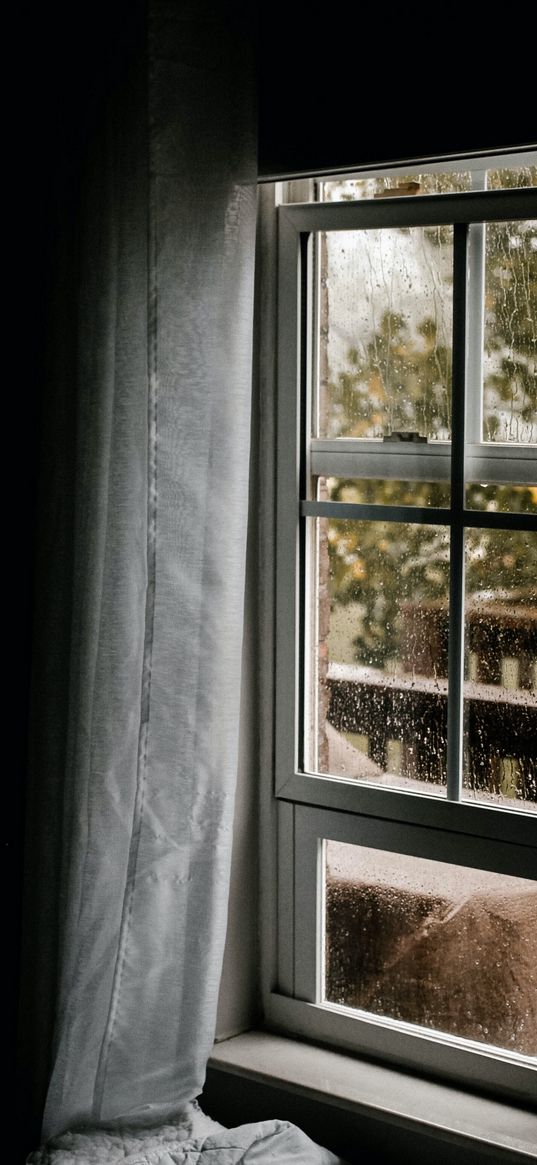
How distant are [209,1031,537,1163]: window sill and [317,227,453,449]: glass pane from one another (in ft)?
3.03

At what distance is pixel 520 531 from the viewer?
1.67 meters

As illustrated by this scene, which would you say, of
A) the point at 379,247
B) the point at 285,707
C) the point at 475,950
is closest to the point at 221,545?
the point at 285,707

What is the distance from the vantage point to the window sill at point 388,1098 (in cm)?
160

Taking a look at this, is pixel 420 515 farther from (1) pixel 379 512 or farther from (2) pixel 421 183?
(2) pixel 421 183

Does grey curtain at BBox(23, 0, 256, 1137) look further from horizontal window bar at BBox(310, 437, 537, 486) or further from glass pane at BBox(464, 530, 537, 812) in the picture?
glass pane at BBox(464, 530, 537, 812)

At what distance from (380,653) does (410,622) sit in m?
0.07

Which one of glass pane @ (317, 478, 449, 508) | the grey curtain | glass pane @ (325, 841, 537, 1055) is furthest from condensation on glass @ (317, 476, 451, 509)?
glass pane @ (325, 841, 537, 1055)

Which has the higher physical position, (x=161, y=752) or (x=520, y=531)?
(x=520, y=531)

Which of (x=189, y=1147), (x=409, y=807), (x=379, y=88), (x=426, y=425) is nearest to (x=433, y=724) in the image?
(x=409, y=807)

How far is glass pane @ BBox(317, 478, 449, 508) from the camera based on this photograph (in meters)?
1.74

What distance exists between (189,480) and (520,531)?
0.46 m

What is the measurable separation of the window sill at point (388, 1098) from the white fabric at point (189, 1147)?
0.09m

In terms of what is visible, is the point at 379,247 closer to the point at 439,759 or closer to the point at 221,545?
the point at 221,545

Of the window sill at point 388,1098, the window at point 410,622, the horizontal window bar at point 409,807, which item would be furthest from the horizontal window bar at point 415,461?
the window sill at point 388,1098
